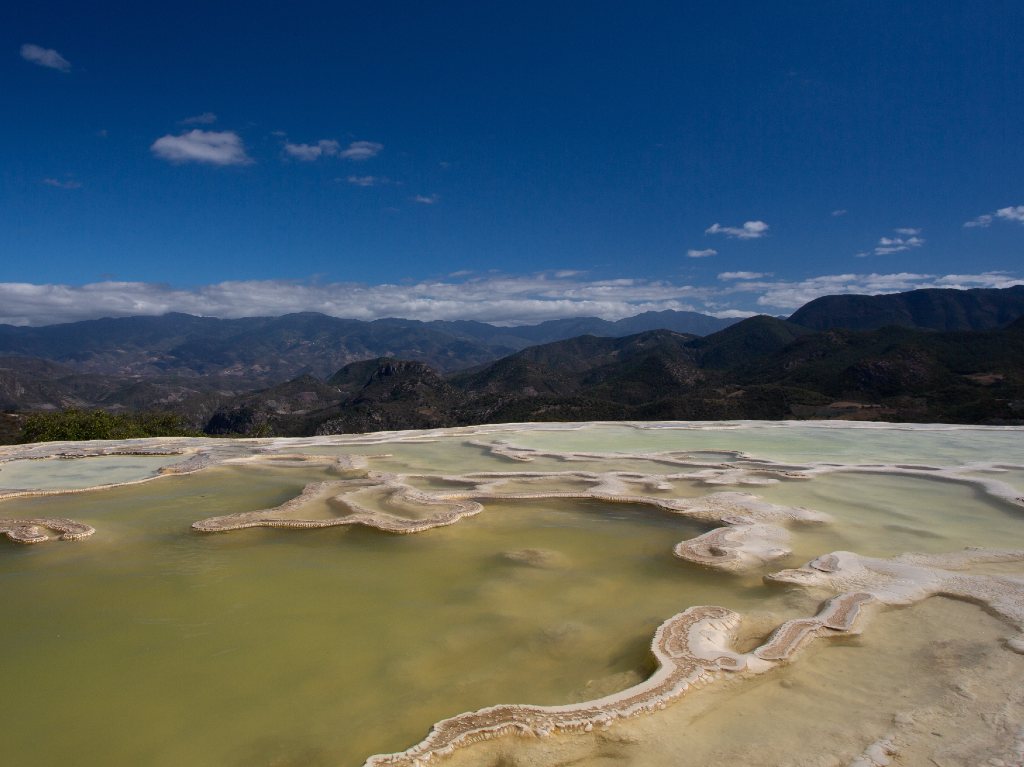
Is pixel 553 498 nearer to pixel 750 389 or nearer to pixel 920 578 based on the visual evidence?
pixel 920 578

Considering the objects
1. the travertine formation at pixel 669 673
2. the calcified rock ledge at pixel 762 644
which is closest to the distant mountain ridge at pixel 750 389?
the calcified rock ledge at pixel 762 644

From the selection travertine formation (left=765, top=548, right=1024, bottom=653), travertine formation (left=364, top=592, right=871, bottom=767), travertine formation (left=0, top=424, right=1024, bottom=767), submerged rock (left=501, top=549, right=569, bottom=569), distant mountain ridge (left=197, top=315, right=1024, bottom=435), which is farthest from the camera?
distant mountain ridge (left=197, top=315, right=1024, bottom=435)

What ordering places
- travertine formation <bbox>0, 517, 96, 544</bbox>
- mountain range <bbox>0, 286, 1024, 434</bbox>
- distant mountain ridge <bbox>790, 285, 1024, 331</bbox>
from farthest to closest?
1. distant mountain ridge <bbox>790, 285, 1024, 331</bbox>
2. mountain range <bbox>0, 286, 1024, 434</bbox>
3. travertine formation <bbox>0, 517, 96, 544</bbox>

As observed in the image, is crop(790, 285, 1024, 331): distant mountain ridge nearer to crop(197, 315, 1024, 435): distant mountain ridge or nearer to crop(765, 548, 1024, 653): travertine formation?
crop(197, 315, 1024, 435): distant mountain ridge

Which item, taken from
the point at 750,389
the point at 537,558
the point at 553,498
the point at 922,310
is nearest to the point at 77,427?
the point at 553,498

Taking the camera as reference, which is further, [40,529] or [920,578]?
[40,529]

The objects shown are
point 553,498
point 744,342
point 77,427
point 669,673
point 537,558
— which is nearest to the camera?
point 669,673

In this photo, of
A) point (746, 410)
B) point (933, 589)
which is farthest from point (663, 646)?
point (746, 410)

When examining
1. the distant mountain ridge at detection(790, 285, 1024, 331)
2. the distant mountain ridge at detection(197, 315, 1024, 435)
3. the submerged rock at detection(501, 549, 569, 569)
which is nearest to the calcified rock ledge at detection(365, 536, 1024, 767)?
the submerged rock at detection(501, 549, 569, 569)

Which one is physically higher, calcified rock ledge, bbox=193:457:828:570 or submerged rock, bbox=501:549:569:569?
calcified rock ledge, bbox=193:457:828:570
